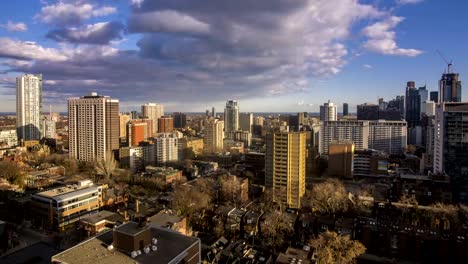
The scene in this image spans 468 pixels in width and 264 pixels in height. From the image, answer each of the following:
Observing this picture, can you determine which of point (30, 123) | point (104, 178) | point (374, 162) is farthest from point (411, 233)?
point (30, 123)

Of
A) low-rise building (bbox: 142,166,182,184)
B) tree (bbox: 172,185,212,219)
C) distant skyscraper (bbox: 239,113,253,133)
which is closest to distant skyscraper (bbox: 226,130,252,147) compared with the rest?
distant skyscraper (bbox: 239,113,253,133)

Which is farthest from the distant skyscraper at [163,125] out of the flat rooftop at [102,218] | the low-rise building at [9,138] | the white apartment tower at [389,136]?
the flat rooftop at [102,218]

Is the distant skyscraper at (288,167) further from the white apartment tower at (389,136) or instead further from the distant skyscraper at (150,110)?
the distant skyscraper at (150,110)

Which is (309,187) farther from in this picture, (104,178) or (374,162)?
(104,178)

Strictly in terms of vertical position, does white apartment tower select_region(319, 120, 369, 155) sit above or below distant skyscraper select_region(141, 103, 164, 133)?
below

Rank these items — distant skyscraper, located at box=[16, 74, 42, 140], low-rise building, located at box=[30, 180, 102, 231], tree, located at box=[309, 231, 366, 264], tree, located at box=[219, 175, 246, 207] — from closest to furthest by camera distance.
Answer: tree, located at box=[309, 231, 366, 264]
low-rise building, located at box=[30, 180, 102, 231]
tree, located at box=[219, 175, 246, 207]
distant skyscraper, located at box=[16, 74, 42, 140]

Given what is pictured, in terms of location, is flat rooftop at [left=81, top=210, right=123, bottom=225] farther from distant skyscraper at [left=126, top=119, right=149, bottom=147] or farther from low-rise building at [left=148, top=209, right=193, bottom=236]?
distant skyscraper at [left=126, top=119, right=149, bottom=147]

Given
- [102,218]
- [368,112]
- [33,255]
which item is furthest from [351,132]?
[33,255]
